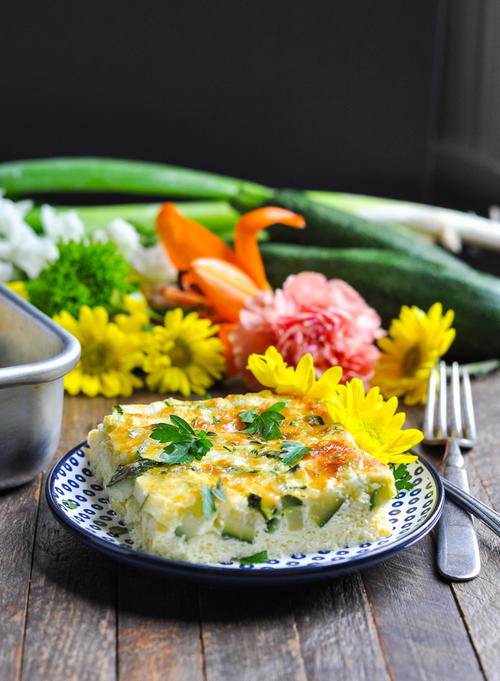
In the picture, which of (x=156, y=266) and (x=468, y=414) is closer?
(x=468, y=414)

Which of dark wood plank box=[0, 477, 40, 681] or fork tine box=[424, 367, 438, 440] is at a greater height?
dark wood plank box=[0, 477, 40, 681]

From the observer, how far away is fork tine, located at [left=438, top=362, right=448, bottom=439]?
1.57 m

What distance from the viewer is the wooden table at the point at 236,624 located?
97cm

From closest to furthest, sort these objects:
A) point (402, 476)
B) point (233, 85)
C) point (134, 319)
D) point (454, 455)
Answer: point (402, 476) → point (454, 455) → point (134, 319) → point (233, 85)

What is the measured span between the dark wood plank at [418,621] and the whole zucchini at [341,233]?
1.16 meters

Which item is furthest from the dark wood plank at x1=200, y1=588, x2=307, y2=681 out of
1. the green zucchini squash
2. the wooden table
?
the green zucchini squash

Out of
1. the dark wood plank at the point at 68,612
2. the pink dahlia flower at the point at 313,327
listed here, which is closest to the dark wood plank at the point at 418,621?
the dark wood plank at the point at 68,612

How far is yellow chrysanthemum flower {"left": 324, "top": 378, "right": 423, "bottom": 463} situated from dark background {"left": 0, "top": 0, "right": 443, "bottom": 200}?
7.78 feet

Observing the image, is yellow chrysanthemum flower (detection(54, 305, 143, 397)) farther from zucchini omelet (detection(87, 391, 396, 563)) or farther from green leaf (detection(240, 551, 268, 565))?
green leaf (detection(240, 551, 268, 565))

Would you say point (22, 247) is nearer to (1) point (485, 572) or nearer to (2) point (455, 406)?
(2) point (455, 406)

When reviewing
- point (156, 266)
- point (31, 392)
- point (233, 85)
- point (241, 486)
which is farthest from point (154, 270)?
point (233, 85)

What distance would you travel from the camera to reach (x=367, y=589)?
111 centimetres

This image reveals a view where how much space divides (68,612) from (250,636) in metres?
0.21

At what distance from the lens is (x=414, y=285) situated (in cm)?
203
